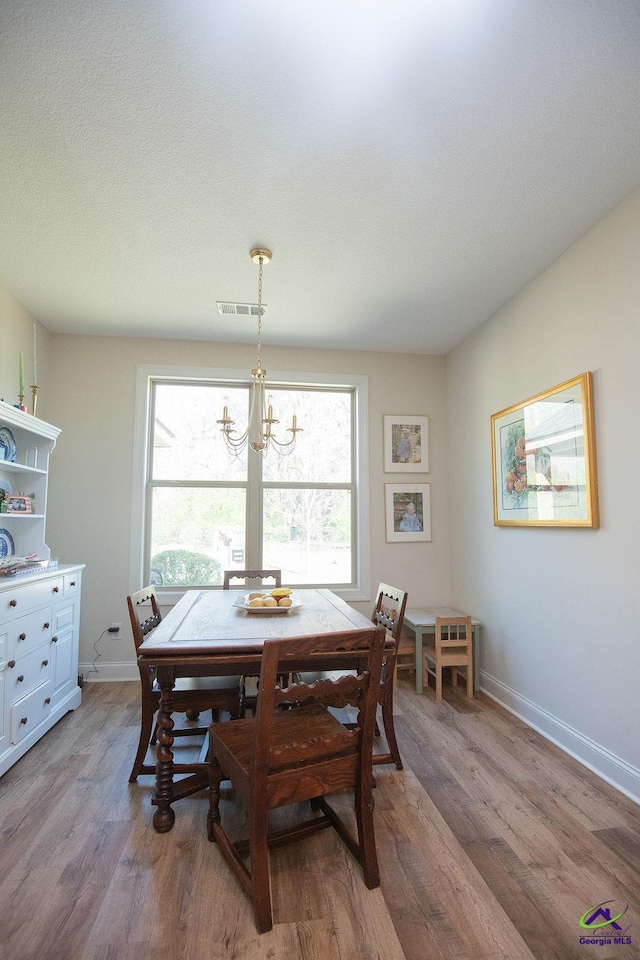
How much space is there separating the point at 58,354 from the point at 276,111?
3.00 meters

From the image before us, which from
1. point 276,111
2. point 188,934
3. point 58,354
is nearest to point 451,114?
point 276,111

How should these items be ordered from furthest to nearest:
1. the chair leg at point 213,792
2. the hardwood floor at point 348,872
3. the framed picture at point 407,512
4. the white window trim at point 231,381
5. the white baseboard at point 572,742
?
1. the framed picture at point 407,512
2. the white window trim at point 231,381
3. the white baseboard at point 572,742
4. the chair leg at point 213,792
5. the hardwood floor at point 348,872

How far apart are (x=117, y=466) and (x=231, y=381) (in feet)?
4.04

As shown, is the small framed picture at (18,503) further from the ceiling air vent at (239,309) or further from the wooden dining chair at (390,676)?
the wooden dining chair at (390,676)

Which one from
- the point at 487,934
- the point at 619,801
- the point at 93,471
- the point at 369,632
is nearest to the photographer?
the point at 487,934

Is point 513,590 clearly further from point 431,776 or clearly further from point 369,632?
point 369,632

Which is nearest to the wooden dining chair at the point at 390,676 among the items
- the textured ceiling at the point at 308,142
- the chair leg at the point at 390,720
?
the chair leg at the point at 390,720

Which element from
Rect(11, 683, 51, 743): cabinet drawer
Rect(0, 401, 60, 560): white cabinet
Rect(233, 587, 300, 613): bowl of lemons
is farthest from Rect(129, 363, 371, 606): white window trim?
Rect(233, 587, 300, 613): bowl of lemons

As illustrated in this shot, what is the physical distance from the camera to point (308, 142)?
2020 mm

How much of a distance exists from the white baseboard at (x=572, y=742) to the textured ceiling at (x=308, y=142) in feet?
9.08

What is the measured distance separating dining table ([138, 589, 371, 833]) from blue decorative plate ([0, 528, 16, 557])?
1.35 m

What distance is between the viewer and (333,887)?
1.64m

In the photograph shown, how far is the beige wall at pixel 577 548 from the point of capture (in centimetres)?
232

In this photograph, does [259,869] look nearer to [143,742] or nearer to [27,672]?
[143,742]
